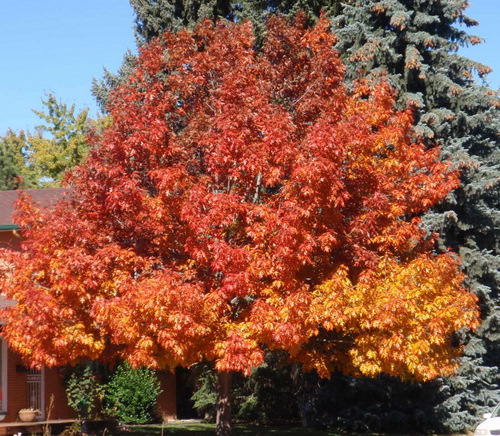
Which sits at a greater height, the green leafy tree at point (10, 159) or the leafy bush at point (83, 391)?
the green leafy tree at point (10, 159)

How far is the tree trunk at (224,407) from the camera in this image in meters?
15.8

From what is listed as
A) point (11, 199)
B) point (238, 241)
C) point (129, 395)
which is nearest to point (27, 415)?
point (129, 395)

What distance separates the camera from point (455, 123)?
22250 mm

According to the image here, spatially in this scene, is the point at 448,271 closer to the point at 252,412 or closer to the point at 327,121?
the point at 327,121

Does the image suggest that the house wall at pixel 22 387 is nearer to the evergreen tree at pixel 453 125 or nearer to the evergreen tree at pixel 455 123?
the evergreen tree at pixel 453 125

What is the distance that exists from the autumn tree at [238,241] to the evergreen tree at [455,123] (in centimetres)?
678

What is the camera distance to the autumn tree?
12.4 metres

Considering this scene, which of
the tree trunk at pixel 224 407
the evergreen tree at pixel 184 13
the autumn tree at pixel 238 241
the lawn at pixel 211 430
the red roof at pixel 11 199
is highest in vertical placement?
the evergreen tree at pixel 184 13

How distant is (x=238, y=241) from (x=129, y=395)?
1009 cm

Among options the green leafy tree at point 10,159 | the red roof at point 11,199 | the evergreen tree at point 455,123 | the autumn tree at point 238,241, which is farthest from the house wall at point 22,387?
the green leafy tree at point 10,159

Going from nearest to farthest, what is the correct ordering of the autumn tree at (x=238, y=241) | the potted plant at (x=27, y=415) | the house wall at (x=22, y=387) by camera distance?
the autumn tree at (x=238, y=241) → the potted plant at (x=27, y=415) → the house wall at (x=22, y=387)

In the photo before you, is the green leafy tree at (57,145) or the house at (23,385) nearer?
the house at (23,385)

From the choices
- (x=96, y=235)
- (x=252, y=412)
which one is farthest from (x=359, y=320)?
(x=252, y=412)

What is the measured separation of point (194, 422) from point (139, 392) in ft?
12.7
